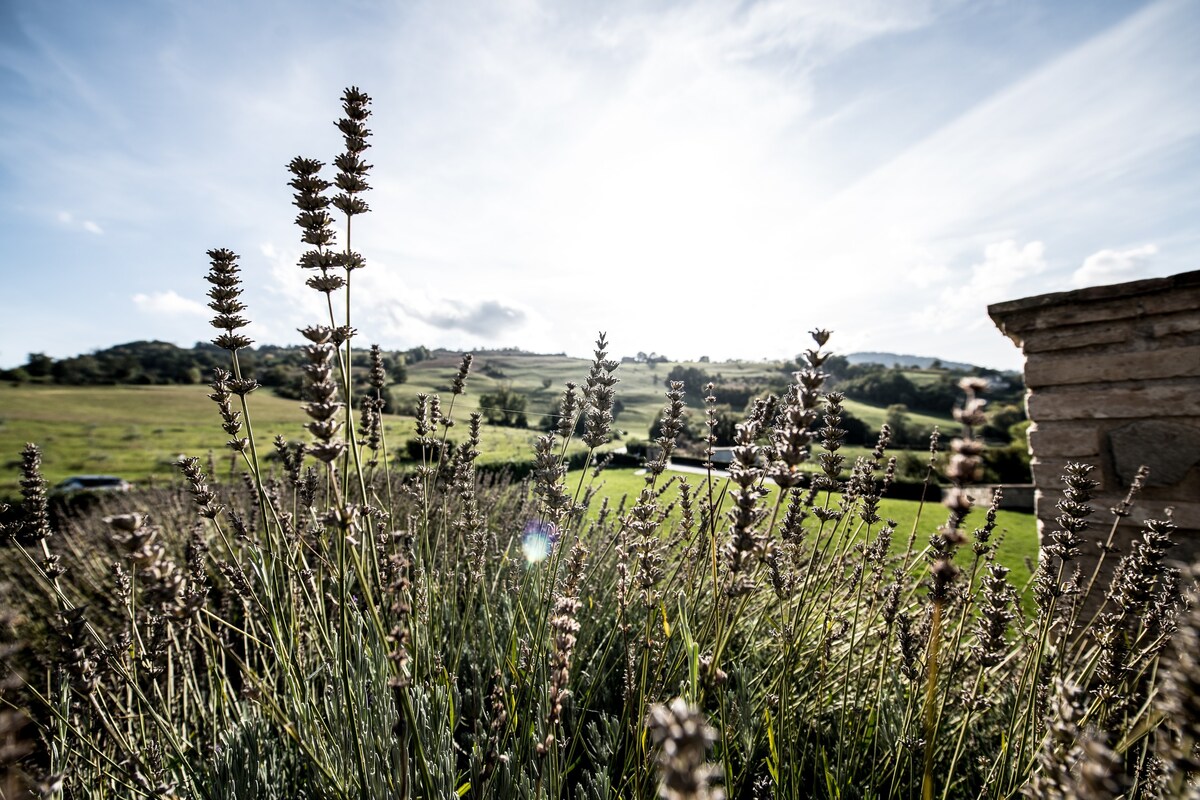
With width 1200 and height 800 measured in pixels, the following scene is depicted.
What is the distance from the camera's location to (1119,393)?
3.98 metres

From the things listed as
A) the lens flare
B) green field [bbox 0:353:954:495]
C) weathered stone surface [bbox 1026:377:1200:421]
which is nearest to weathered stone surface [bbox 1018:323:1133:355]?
weathered stone surface [bbox 1026:377:1200:421]

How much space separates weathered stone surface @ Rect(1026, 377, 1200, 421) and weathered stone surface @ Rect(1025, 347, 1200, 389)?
0.07m

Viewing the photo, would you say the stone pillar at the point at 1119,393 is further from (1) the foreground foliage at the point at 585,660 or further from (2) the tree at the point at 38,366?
(2) the tree at the point at 38,366

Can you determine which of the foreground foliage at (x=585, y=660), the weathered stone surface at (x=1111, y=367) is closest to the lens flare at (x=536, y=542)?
the foreground foliage at (x=585, y=660)

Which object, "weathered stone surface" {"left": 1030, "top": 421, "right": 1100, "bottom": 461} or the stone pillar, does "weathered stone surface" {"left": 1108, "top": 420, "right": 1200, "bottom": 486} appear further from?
"weathered stone surface" {"left": 1030, "top": 421, "right": 1100, "bottom": 461}

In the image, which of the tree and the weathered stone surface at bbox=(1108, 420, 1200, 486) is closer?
the weathered stone surface at bbox=(1108, 420, 1200, 486)

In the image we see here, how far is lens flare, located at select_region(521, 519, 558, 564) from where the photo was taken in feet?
12.5

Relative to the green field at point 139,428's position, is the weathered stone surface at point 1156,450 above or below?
above

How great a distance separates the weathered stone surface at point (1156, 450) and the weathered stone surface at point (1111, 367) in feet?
1.21

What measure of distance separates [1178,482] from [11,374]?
62563mm

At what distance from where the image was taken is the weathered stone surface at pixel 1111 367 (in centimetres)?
378

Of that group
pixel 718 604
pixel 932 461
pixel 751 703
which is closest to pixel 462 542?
pixel 751 703

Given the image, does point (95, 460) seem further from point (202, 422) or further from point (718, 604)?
point (718, 604)

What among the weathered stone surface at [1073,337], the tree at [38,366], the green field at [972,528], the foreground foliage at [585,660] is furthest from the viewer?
the tree at [38,366]
